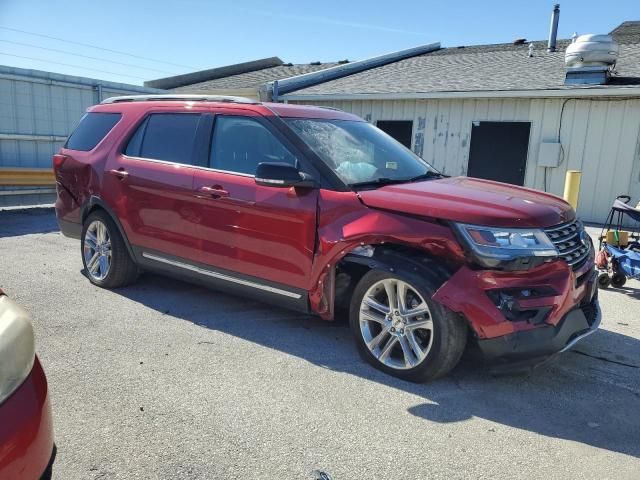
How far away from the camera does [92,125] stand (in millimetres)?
5527

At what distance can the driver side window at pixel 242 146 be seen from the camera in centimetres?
415

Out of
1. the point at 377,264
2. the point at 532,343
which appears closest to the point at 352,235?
the point at 377,264

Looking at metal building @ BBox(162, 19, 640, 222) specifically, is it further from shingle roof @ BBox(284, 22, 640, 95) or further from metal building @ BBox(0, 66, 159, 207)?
metal building @ BBox(0, 66, 159, 207)

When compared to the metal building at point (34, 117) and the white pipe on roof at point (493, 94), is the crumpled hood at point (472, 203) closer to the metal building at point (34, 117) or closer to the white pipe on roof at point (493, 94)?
the white pipe on roof at point (493, 94)

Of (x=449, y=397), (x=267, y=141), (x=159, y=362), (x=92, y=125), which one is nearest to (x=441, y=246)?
(x=449, y=397)

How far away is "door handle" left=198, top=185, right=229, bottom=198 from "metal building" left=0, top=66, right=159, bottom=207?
775 centimetres

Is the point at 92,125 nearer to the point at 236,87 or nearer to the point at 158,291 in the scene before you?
the point at 158,291

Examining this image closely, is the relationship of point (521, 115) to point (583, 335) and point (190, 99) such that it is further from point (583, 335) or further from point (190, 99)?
point (583, 335)

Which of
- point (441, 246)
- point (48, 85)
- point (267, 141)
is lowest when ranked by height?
point (441, 246)

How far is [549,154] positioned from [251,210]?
8.81 m

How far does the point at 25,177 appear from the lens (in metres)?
10.4

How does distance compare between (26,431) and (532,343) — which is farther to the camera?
(532,343)

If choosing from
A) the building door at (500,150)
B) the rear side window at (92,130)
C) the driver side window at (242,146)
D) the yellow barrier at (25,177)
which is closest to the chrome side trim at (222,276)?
the driver side window at (242,146)

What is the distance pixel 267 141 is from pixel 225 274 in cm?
116
